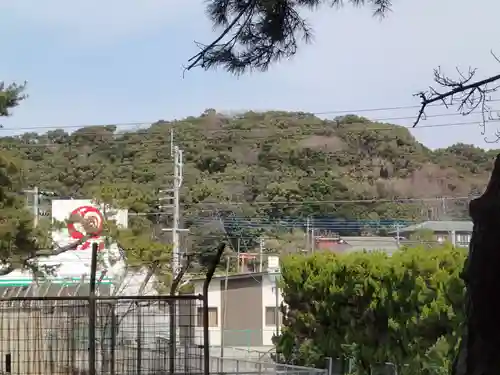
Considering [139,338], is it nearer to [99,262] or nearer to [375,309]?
[375,309]

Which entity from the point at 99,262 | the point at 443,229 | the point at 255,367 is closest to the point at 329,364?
the point at 255,367

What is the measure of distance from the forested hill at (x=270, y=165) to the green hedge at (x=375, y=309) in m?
15.6

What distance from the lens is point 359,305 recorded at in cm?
1709

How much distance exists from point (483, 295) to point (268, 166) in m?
38.1

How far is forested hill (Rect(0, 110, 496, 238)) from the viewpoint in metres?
37.8

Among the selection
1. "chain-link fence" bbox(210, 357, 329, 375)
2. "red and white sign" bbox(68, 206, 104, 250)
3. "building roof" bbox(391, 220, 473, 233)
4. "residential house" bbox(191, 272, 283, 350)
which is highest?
"red and white sign" bbox(68, 206, 104, 250)

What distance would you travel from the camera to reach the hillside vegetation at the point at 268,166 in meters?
37.5

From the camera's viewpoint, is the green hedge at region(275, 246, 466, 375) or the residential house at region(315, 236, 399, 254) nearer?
the green hedge at region(275, 246, 466, 375)

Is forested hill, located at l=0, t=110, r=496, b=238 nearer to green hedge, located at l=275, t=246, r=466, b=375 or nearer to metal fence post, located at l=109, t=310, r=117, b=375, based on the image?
green hedge, located at l=275, t=246, r=466, b=375

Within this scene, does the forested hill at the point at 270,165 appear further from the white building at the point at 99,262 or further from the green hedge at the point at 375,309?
the green hedge at the point at 375,309

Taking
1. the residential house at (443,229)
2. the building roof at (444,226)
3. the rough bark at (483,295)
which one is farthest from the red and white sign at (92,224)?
the rough bark at (483,295)

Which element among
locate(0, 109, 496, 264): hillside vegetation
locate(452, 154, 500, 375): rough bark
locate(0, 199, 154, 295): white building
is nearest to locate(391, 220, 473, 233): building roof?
locate(0, 109, 496, 264): hillside vegetation

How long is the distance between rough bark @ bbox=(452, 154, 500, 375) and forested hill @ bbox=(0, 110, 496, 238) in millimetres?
31863

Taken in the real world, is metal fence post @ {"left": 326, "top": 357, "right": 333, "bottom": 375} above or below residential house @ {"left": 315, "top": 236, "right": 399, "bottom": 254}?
below
